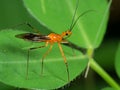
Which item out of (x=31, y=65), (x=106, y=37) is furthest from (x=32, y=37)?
(x=106, y=37)

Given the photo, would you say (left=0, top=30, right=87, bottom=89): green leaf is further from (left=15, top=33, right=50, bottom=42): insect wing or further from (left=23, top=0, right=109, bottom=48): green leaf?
(left=23, top=0, right=109, bottom=48): green leaf

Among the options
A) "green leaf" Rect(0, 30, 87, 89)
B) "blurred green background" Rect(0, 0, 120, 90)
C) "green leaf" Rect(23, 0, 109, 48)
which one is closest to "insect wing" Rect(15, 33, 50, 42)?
"green leaf" Rect(0, 30, 87, 89)

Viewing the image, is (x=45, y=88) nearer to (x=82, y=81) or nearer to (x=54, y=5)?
(x=54, y=5)

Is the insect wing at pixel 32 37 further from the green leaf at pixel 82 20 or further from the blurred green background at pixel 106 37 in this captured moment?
the blurred green background at pixel 106 37

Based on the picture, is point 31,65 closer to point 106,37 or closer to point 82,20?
point 82,20

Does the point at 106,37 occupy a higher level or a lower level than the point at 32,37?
higher
